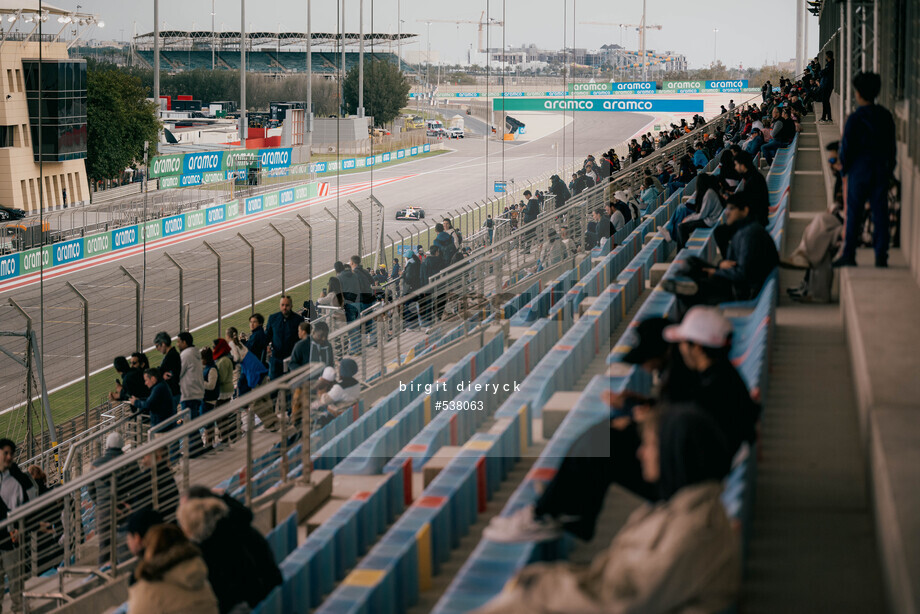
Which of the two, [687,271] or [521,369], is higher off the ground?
[687,271]

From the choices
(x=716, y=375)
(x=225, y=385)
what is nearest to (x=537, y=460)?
(x=716, y=375)

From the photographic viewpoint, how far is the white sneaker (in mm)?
3354

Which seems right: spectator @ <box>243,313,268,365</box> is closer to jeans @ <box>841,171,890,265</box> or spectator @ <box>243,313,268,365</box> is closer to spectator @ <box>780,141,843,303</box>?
spectator @ <box>780,141,843,303</box>

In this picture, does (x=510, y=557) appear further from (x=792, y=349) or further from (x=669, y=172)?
(x=669, y=172)

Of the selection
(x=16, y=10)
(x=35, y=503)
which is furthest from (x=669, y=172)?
(x=16, y=10)

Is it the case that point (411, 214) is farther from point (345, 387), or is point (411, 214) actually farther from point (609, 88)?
point (609, 88)

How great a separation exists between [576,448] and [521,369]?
3620 mm

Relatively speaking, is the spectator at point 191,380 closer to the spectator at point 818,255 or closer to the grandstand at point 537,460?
the grandstand at point 537,460

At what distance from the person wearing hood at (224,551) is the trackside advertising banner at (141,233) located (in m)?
18.2

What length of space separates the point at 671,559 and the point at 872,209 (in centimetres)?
404

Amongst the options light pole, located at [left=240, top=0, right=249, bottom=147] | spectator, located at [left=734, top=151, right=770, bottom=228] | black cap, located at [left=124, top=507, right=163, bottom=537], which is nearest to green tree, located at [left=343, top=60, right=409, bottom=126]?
light pole, located at [left=240, top=0, right=249, bottom=147]

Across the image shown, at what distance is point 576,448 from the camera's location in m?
3.45

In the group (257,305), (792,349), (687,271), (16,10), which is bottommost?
(257,305)

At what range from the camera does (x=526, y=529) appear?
11.1 ft
